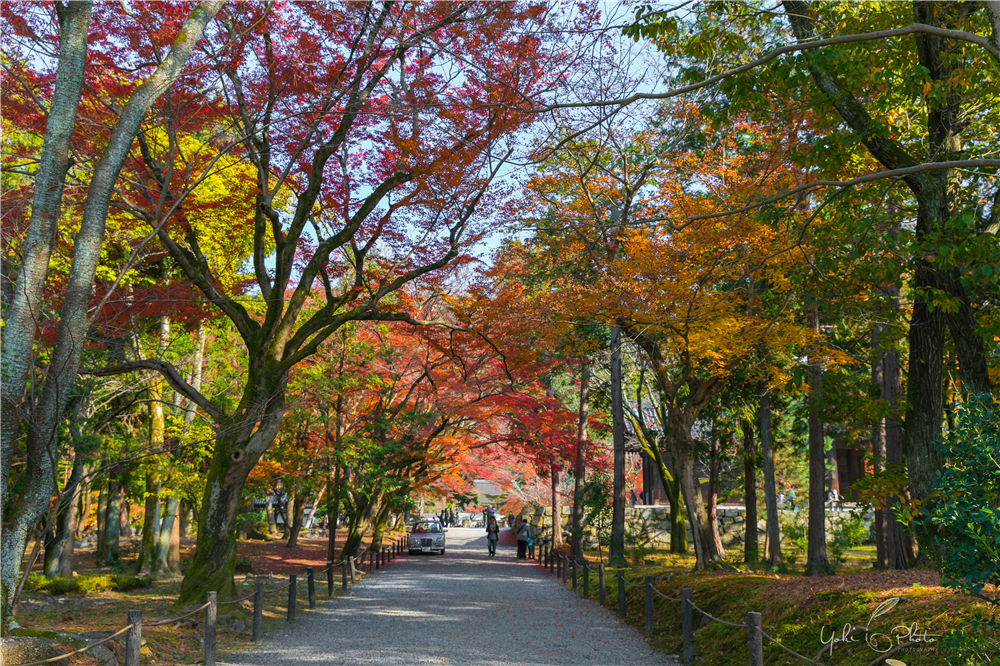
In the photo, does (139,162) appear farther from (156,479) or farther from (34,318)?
(156,479)

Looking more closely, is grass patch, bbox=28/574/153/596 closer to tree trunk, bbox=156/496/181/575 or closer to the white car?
tree trunk, bbox=156/496/181/575

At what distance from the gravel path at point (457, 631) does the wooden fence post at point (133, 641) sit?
208 cm

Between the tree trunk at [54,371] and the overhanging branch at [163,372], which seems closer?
the tree trunk at [54,371]

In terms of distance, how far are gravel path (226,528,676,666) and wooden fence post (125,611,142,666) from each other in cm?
208

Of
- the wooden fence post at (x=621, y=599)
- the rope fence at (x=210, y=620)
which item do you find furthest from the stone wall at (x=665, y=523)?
the wooden fence post at (x=621, y=599)

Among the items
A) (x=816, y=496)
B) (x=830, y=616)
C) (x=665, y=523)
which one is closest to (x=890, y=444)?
(x=816, y=496)

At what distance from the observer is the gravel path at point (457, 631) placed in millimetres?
9164

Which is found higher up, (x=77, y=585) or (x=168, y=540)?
(x=168, y=540)

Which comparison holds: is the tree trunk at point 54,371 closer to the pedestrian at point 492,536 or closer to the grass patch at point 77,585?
the grass patch at point 77,585

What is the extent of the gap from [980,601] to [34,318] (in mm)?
8994

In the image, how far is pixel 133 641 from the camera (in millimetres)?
6977

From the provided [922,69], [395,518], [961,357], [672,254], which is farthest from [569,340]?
[395,518]

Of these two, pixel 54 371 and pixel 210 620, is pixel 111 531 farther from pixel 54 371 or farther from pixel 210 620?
pixel 54 371
